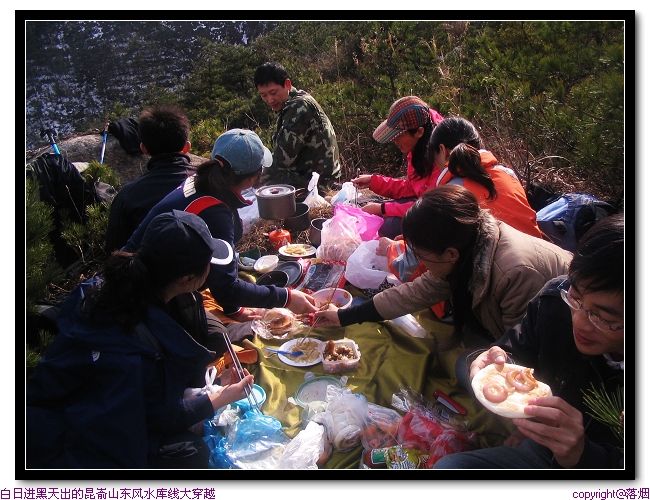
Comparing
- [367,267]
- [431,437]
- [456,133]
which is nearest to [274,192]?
[367,267]

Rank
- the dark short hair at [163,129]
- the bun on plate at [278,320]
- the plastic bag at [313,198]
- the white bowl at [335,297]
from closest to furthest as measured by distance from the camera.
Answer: the bun on plate at [278,320], the white bowl at [335,297], the dark short hair at [163,129], the plastic bag at [313,198]

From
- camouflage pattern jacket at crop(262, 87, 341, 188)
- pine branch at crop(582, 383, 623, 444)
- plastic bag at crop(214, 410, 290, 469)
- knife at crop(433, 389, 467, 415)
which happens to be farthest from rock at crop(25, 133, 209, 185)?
pine branch at crop(582, 383, 623, 444)

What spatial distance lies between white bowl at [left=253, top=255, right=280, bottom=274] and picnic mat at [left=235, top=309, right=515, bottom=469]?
815 millimetres

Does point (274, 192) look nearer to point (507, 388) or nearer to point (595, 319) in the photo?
point (507, 388)

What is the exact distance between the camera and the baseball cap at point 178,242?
1.89 metres

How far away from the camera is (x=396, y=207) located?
3.96 m

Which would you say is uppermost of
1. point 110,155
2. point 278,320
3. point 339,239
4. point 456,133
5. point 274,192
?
point 456,133

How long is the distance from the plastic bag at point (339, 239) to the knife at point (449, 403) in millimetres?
1466

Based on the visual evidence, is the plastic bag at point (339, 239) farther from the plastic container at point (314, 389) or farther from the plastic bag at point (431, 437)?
the plastic bag at point (431, 437)

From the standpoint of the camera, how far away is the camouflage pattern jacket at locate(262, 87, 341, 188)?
492cm

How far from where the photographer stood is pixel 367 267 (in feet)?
11.2

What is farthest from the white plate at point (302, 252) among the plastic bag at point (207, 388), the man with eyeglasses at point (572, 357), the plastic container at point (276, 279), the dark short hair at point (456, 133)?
the man with eyeglasses at point (572, 357)

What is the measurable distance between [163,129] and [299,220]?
147cm

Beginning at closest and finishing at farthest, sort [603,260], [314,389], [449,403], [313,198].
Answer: [603,260]
[449,403]
[314,389]
[313,198]
